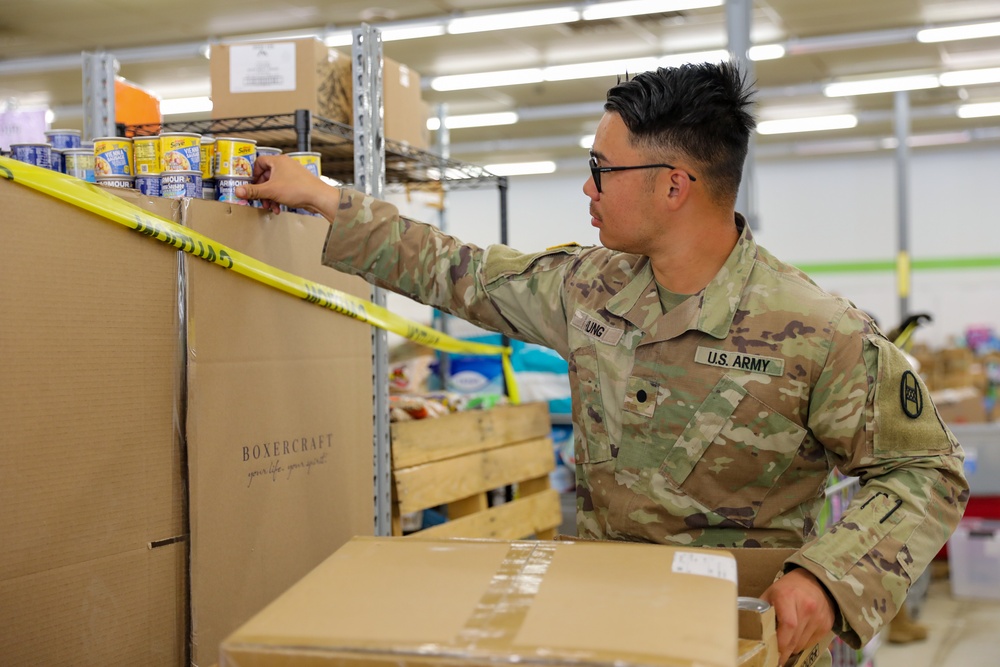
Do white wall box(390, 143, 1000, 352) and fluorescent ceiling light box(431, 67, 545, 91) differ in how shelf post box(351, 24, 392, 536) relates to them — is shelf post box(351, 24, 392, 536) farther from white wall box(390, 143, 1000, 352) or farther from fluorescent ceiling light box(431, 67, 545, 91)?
white wall box(390, 143, 1000, 352)

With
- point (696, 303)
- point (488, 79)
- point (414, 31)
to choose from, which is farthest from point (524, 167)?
point (696, 303)

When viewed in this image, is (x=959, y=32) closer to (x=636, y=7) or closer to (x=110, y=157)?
(x=636, y=7)

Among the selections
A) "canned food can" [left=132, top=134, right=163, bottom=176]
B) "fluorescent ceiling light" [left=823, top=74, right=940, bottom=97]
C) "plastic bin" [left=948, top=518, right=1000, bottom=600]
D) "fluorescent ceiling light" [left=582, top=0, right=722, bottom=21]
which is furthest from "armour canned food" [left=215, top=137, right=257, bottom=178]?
"fluorescent ceiling light" [left=823, top=74, right=940, bottom=97]

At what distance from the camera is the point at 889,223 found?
14.5 m

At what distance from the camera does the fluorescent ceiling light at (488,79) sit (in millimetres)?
9648

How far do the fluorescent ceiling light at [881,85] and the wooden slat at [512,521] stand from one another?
8.00m

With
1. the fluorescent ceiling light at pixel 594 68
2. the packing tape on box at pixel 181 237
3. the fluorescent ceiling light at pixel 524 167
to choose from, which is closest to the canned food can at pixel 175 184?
the packing tape on box at pixel 181 237

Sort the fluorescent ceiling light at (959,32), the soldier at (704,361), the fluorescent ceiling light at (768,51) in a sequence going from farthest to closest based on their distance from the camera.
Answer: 1. the fluorescent ceiling light at (768,51)
2. the fluorescent ceiling light at (959,32)
3. the soldier at (704,361)

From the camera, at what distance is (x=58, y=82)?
10.0m

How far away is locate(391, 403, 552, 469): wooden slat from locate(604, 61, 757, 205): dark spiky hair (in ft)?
4.27

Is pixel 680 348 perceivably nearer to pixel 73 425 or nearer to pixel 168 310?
pixel 168 310

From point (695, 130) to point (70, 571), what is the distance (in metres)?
1.35

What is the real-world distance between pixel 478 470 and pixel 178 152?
172cm

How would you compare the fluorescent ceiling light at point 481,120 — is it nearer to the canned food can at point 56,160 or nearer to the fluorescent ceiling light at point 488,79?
the fluorescent ceiling light at point 488,79
